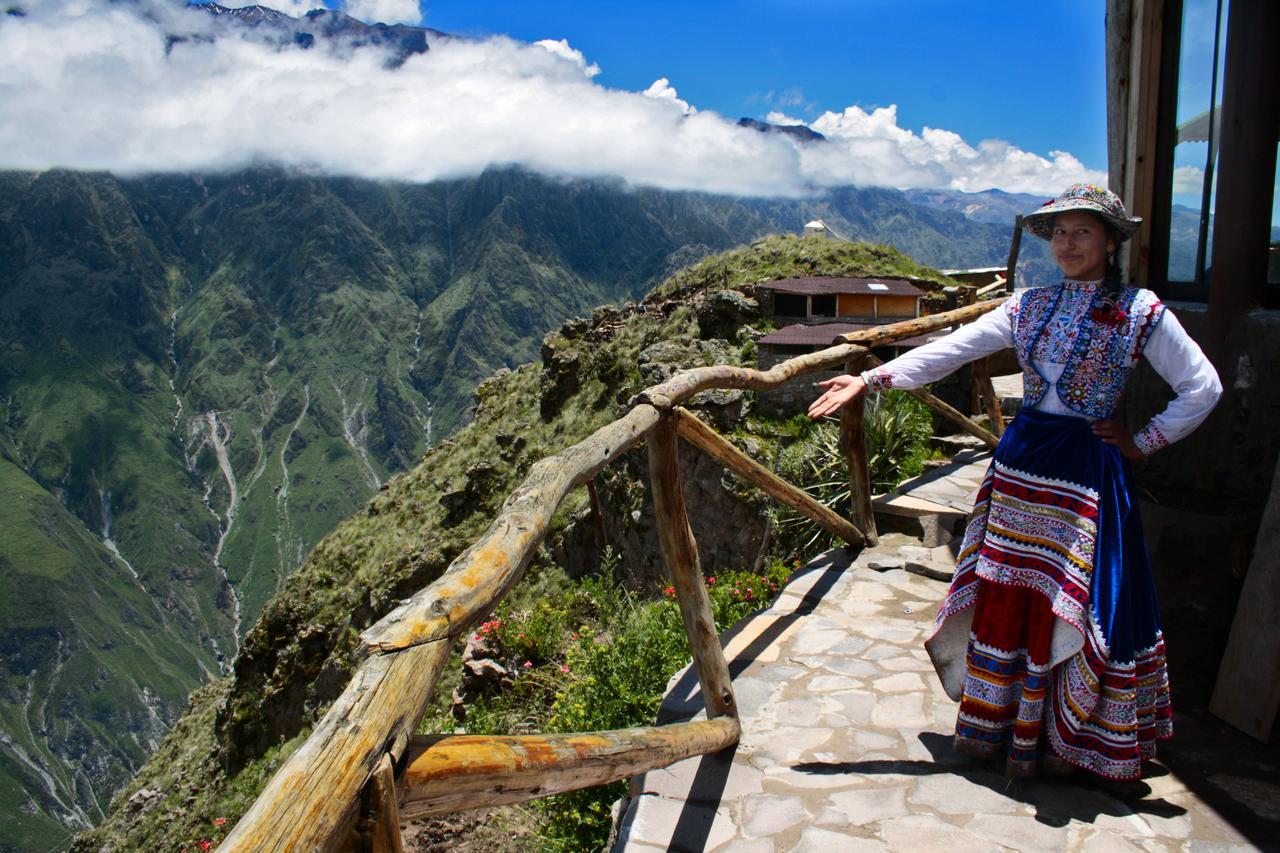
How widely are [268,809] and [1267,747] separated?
3.91 metres

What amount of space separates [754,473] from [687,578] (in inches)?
53.2

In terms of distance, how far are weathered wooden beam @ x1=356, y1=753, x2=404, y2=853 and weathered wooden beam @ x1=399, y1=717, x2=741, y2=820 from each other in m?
0.15

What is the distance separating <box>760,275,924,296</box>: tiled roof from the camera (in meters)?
20.7

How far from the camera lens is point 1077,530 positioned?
3.23m

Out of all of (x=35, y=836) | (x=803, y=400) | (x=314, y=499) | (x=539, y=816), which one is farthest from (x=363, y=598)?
(x=314, y=499)

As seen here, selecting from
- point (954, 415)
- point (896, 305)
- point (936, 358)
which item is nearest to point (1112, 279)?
point (936, 358)

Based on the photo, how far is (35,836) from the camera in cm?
10562

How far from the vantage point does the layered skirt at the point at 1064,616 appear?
3.20 m

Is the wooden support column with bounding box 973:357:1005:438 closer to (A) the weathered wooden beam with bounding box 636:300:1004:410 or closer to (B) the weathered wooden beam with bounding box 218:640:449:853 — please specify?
(A) the weathered wooden beam with bounding box 636:300:1004:410

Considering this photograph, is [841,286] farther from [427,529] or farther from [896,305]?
[427,529]

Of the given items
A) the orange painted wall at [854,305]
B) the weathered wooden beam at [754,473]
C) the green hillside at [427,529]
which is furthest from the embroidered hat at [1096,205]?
the orange painted wall at [854,305]

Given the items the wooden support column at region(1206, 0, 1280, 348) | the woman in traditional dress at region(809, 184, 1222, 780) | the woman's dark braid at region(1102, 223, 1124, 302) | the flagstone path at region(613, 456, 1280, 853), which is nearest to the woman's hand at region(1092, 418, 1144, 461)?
the woman in traditional dress at region(809, 184, 1222, 780)

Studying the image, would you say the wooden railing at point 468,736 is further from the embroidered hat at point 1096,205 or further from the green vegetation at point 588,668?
the embroidered hat at point 1096,205

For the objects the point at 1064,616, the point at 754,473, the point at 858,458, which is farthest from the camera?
the point at 858,458
